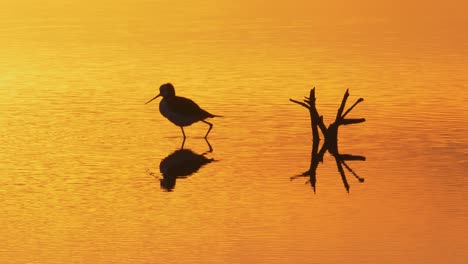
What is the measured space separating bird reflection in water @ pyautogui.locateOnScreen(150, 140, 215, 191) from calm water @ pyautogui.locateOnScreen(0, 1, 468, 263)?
0.11 meters

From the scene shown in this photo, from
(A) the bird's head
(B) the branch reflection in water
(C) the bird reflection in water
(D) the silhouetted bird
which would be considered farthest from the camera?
(A) the bird's head

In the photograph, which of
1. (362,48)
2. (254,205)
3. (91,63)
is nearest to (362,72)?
(362,48)

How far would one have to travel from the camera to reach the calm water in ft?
41.0

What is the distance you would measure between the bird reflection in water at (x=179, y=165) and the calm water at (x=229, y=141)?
11 centimetres

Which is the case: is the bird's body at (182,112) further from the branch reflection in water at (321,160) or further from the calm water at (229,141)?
the branch reflection in water at (321,160)

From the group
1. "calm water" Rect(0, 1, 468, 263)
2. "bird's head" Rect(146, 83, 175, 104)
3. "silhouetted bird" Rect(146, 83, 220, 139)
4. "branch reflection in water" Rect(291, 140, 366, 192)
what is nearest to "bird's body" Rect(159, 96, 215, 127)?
"silhouetted bird" Rect(146, 83, 220, 139)

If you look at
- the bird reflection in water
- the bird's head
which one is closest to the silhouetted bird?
the bird's head

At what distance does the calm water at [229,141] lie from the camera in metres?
12.5

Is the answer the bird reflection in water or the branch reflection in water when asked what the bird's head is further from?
the branch reflection in water

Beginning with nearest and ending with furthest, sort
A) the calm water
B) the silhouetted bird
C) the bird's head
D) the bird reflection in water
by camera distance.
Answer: the calm water
the bird reflection in water
the silhouetted bird
the bird's head

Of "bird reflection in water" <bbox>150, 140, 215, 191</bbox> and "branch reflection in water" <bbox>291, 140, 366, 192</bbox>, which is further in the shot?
"bird reflection in water" <bbox>150, 140, 215, 191</bbox>

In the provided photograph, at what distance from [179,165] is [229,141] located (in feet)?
4.31

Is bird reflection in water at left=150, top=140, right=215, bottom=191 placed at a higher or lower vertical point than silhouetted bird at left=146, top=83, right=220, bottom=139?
higher

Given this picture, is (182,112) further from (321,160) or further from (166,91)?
(321,160)
